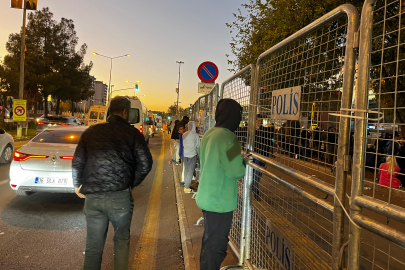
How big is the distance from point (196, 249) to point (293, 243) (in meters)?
2.08

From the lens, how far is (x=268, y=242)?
2.81 metres

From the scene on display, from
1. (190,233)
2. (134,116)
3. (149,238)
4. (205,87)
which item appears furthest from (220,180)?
(134,116)

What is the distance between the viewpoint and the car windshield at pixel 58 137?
641 centimetres


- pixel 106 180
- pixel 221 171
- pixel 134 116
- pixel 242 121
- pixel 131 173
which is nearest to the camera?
pixel 221 171

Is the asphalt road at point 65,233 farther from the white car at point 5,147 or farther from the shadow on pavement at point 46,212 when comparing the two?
the white car at point 5,147

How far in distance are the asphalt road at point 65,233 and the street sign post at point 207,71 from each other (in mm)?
3111

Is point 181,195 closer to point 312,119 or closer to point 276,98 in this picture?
point 276,98

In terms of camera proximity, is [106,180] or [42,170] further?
[42,170]

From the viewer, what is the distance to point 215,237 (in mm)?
2805

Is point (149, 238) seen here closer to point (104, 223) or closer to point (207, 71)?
point (104, 223)

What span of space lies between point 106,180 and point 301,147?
1754 millimetres

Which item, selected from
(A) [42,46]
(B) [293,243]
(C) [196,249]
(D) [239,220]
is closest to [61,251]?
(C) [196,249]

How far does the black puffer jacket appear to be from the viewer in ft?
9.47

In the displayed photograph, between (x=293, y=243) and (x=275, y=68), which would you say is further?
(x=275, y=68)
